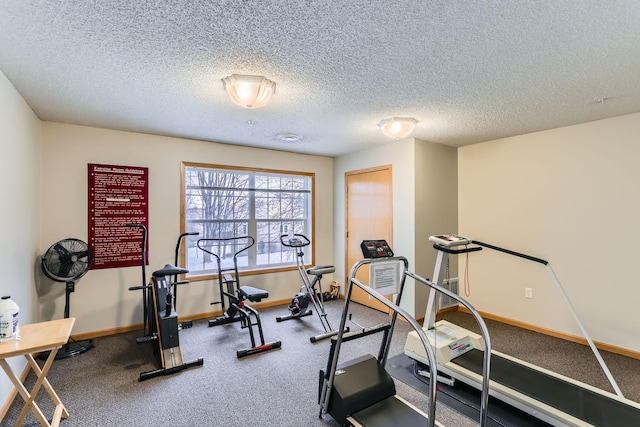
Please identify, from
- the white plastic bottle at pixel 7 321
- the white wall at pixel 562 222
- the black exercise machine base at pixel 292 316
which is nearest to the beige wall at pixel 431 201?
the white wall at pixel 562 222

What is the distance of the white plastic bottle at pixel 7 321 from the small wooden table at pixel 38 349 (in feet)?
0.13

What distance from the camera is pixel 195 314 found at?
4188 millimetres

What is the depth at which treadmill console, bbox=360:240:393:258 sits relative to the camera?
252 cm

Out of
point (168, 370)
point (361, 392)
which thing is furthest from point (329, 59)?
point (168, 370)

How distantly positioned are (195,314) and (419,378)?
118 inches

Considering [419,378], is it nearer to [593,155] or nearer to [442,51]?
[442,51]

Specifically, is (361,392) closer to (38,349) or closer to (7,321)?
(38,349)

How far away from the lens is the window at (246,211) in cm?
430

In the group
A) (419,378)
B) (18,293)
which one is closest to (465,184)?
(419,378)

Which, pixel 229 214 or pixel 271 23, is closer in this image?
pixel 271 23

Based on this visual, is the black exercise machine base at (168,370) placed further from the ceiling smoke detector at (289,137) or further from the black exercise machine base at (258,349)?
the ceiling smoke detector at (289,137)

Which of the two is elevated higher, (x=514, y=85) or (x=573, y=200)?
(x=514, y=85)

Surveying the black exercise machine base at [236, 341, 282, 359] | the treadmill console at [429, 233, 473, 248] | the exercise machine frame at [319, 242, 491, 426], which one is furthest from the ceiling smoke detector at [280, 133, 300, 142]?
the black exercise machine base at [236, 341, 282, 359]

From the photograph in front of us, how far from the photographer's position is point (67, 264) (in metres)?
3.10
